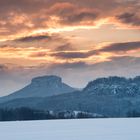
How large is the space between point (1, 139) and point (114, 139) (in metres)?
27.3

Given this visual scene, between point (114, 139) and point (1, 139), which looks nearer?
point (114, 139)

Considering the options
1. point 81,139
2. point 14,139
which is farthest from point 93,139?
point 14,139

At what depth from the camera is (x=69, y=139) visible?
3939 inches

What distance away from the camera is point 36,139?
104 m

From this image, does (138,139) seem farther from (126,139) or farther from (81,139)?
(81,139)

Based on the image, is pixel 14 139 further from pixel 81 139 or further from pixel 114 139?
pixel 114 139

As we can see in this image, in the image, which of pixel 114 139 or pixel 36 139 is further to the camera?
pixel 36 139

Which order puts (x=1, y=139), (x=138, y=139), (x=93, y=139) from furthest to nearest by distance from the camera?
(x=1, y=139) → (x=93, y=139) → (x=138, y=139)

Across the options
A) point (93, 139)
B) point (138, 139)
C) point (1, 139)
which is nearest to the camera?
point (138, 139)

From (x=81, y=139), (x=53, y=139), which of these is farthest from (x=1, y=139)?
(x=81, y=139)

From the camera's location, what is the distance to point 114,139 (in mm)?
95938

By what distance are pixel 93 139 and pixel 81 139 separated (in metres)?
2.62

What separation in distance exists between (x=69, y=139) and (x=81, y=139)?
262 cm

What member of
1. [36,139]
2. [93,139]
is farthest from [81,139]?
[36,139]
